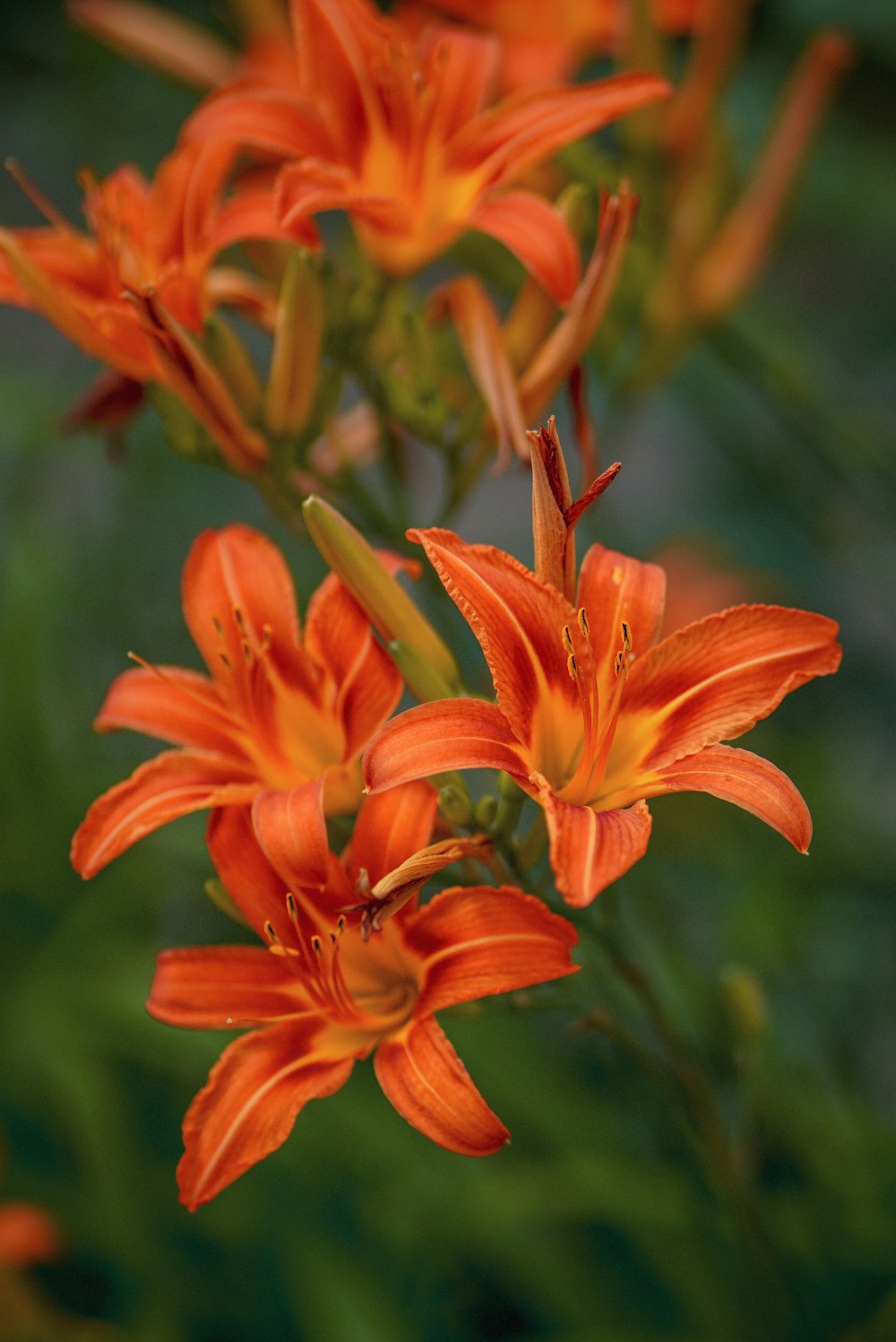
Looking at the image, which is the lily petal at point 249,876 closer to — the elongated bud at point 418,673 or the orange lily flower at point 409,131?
the elongated bud at point 418,673

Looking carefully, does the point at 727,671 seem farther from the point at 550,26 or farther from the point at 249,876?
Answer: the point at 550,26

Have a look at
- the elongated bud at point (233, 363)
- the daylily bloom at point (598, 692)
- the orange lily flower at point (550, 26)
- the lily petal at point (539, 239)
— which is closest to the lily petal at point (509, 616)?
the daylily bloom at point (598, 692)

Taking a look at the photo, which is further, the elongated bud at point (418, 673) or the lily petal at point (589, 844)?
the elongated bud at point (418, 673)

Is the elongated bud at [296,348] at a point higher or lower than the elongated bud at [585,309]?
higher

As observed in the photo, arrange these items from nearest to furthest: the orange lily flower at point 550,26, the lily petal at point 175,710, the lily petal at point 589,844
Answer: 1. the lily petal at point 589,844
2. the lily petal at point 175,710
3. the orange lily flower at point 550,26

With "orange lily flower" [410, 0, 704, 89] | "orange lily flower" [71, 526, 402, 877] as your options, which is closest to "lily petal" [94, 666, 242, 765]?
"orange lily flower" [71, 526, 402, 877]

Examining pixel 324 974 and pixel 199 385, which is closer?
pixel 324 974

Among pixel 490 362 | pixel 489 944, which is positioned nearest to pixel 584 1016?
pixel 489 944
